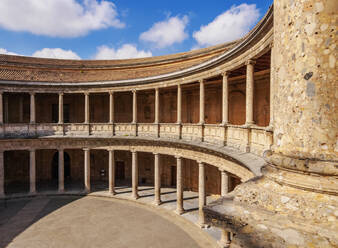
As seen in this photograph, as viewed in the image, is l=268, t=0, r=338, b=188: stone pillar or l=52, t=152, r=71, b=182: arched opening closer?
l=268, t=0, r=338, b=188: stone pillar

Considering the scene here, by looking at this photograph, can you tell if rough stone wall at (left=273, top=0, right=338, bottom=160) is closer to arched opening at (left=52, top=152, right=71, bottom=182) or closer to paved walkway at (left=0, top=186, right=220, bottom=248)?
paved walkway at (left=0, top=186, right=220, bottom=248)

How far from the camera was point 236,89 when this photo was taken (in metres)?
17.8

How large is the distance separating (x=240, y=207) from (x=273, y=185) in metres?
0.43

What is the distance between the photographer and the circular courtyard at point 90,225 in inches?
529

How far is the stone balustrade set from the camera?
392 inches

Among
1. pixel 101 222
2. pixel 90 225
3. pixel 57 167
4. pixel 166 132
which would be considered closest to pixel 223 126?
pixel 166 132

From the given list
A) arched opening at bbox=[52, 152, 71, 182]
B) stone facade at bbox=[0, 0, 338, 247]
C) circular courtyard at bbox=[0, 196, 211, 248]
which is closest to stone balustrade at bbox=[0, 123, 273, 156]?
stone facade at bbox=[0, 0, 338, 247]

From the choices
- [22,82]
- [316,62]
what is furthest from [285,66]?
[22,82]

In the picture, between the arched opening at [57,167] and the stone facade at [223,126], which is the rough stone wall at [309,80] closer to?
the stone facade at [223,126]

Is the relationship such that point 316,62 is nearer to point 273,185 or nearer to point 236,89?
point 273,185

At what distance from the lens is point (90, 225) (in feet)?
51.4

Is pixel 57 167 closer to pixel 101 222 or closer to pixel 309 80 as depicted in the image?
pixel 101 222

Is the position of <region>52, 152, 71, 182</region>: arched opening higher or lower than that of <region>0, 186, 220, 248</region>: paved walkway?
higher

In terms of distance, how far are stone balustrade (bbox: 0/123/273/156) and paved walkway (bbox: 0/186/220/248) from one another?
219 inches
